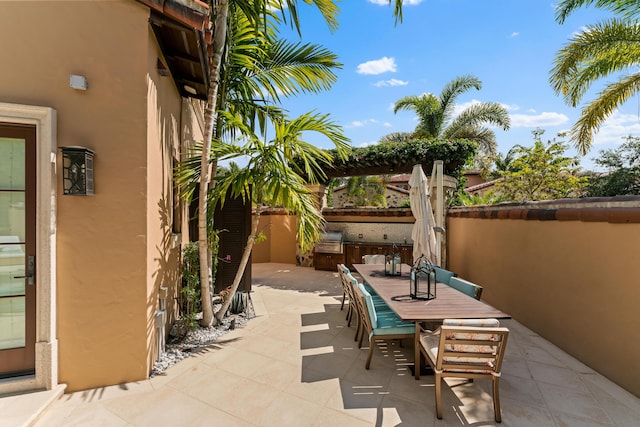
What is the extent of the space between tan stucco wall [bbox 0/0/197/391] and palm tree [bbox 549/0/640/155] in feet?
27.5

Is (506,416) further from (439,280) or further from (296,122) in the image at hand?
(296,122)

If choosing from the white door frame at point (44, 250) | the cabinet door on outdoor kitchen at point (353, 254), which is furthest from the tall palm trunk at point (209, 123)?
the cabinet door on outdoor kitchen at point (353, 254)

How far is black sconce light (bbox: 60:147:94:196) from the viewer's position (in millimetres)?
2762

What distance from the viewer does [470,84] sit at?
12211 millimetres

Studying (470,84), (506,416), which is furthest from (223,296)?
(470,84)

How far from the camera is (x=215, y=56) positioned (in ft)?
12.6

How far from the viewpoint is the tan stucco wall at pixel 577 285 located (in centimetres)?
303

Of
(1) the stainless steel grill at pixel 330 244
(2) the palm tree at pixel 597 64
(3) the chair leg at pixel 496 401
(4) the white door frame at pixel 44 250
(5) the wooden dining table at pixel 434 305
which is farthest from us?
(1) the stainless steel grill at pixel 330 244

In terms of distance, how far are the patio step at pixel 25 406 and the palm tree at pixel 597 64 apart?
34.3 ft

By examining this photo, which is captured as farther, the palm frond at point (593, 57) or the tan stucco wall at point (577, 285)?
the palm frond at point (593, 57)

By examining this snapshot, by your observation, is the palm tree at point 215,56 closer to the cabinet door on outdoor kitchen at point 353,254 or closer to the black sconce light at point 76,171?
the black sconce light at point 76,171

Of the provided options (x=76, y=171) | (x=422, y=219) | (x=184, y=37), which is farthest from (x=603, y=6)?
(x=76, y=171)

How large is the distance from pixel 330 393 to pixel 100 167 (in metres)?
3.55

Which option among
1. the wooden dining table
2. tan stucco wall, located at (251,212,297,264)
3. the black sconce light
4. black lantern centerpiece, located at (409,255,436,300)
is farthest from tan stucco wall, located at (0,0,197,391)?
tan stucco wall, located at (251,212,297,264)
